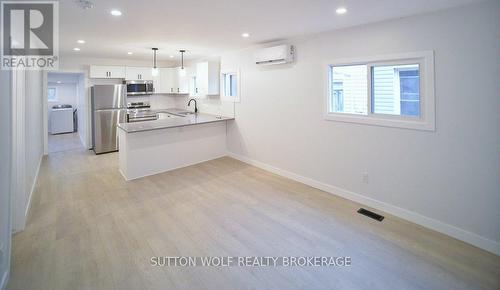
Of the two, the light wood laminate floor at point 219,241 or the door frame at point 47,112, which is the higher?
the door frame at point 47,112

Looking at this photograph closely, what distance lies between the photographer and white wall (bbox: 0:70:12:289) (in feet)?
6.31

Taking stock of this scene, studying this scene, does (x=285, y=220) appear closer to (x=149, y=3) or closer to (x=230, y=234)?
(x=230, y=234)

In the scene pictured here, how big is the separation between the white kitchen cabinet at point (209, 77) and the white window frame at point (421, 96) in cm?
301

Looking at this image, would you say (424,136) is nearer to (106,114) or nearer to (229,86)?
(229,86)

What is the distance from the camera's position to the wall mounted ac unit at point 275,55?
4004mm

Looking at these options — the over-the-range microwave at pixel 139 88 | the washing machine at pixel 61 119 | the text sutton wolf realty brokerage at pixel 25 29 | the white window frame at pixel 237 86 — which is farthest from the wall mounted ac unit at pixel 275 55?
the washing machine at pixel 61 119

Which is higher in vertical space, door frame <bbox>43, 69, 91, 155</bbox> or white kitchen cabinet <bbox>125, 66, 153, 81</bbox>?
white kitchen cabinet <bbox>125, 66, 153, 81</bbox>

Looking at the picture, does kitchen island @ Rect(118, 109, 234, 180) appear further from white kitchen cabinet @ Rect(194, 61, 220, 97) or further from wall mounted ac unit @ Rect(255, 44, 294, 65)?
wall mounted ac unit @ Rect(255, 44, 294, 65)

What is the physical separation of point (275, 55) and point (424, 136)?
8.27ft

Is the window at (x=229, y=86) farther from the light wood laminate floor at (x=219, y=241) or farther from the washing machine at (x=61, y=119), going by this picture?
the washing machine at (x=61, y=119)

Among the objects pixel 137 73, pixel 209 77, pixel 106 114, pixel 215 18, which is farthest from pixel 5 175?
pixel 137 73

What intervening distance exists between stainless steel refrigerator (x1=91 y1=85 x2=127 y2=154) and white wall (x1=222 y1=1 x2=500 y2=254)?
4.24m

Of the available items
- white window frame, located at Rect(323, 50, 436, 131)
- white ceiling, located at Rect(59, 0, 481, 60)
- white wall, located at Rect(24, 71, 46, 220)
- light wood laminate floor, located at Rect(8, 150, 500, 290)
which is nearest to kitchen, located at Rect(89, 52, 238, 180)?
light wood laminate floor, located at Rect(8, 150, 500, 290)

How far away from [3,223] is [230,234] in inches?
76.6
